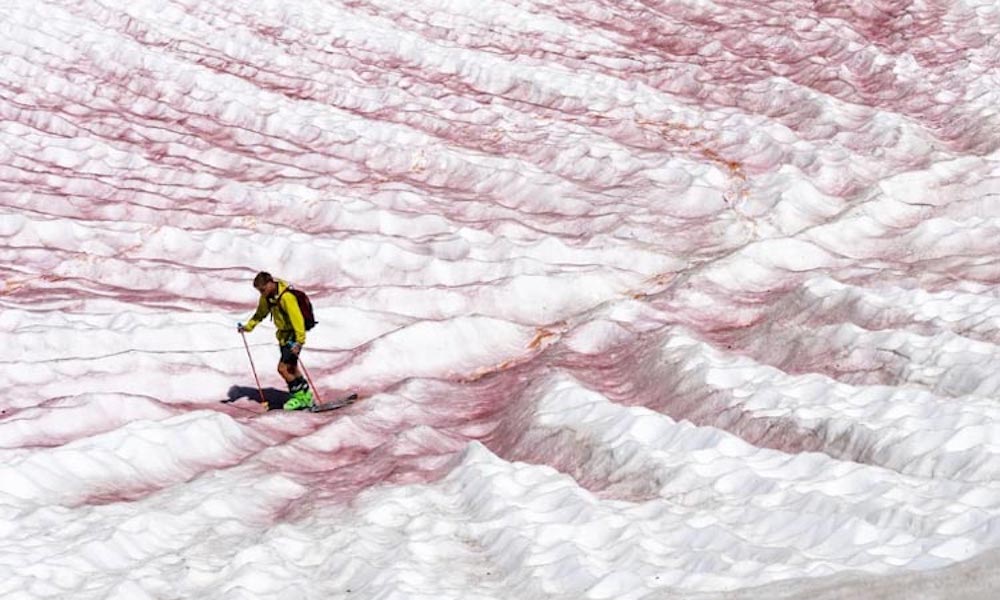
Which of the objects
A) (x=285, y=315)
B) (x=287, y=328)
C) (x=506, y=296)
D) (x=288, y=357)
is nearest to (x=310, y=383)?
(x=288, y=357)

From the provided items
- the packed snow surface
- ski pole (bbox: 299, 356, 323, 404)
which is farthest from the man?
the packed snow surface

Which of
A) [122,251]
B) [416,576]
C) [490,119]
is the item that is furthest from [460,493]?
[490,119]

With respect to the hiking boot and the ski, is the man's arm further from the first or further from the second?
the ski

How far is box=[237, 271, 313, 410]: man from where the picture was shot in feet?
48.7

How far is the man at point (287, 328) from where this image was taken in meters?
14.8

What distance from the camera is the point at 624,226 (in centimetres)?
1941

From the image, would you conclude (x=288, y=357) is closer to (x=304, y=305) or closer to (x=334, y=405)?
(x=304, y=305)

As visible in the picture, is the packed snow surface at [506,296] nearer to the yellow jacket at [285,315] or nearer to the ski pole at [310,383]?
the ski pole at [310,383]

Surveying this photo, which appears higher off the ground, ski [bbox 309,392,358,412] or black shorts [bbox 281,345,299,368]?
black shorts [bbox 281,345,299,368]

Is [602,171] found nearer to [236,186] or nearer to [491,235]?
[491,235]

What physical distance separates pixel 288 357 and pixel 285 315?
49 centimetres

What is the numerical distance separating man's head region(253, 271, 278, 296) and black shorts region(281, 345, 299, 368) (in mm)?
654

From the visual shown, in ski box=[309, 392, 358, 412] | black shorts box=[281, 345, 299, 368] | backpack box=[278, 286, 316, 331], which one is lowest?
ski box=[309, 392, 358, 412]

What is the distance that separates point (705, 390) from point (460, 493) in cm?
301
